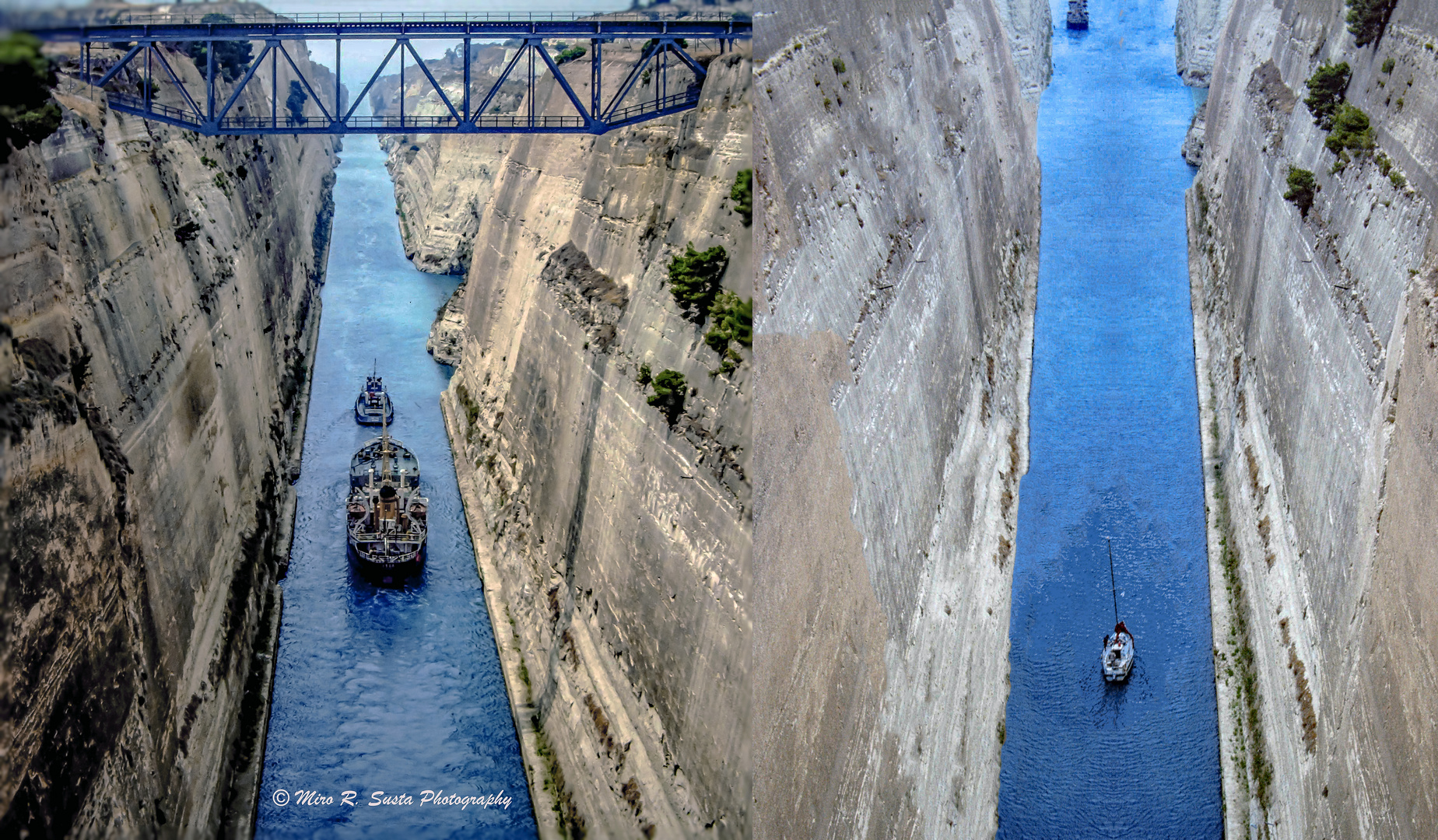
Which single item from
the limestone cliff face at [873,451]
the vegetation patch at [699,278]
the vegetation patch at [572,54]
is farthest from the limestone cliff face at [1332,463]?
the vegetation patch at [572,54]

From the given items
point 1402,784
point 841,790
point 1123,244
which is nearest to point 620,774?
point 841,790

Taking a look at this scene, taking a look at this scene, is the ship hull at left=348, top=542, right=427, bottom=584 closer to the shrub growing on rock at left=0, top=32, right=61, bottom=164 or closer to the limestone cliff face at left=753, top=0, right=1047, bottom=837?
the limestone cliff face at left=753, top=0, right=1047, bottom=837

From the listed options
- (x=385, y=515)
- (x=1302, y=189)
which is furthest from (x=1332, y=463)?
(x=385, y=515)

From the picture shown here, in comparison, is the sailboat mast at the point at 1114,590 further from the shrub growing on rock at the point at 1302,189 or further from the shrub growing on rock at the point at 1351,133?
the shrub growing on rock at the point at 1351,133

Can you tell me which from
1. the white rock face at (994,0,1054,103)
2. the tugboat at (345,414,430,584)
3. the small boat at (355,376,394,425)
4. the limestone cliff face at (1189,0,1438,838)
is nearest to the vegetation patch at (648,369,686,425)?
the tugboat at (345,414,430,584)

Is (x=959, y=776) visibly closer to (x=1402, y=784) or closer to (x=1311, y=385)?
(x=1402, y=784)

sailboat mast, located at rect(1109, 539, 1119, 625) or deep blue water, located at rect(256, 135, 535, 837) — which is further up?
sailboat mast, located at rect(1109, 539, 1119, 625)
